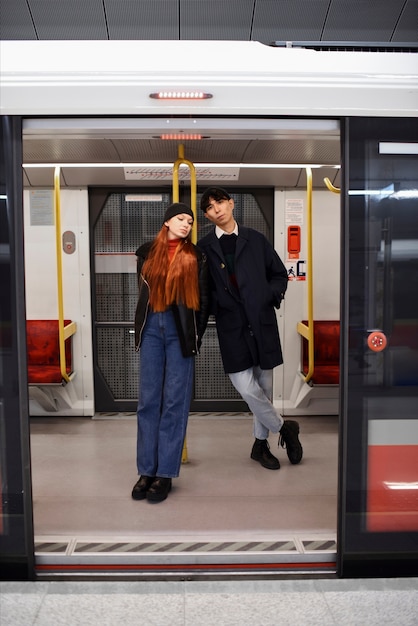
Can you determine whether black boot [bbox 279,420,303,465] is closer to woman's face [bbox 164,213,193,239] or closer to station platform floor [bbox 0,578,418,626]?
station platform floor [bbox 0,578,418,626]

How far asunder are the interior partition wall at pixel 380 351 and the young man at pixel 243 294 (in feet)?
3.49

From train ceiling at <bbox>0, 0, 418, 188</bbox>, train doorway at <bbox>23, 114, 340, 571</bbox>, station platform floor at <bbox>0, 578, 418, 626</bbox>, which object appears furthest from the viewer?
train ceiling at <bbox>0, 0, 418, 188</bbox>

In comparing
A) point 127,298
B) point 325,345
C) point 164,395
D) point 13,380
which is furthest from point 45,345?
point 13,380

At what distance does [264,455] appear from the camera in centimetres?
392

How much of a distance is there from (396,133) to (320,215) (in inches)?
100.0

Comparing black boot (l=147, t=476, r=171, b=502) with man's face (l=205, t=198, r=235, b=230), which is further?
man's face (l=205, t=198, r=235, b=230)

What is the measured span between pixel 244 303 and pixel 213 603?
172cm

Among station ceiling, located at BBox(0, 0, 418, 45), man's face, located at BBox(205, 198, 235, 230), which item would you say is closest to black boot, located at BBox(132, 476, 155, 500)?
man's face, located at BBox(205, 198, 235, 230)

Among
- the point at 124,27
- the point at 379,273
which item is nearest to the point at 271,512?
the point at 379,273

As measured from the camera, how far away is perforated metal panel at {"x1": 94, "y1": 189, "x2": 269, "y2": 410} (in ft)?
16.5

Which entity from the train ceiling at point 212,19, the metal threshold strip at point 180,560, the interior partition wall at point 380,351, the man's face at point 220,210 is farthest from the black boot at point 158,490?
the train ceiling at point 212,19

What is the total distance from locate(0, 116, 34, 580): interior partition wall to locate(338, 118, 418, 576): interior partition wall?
1402 millimetres

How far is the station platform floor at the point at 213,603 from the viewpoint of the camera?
2.28m

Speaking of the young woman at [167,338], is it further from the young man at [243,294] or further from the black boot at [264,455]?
the black boot at [264,455]
